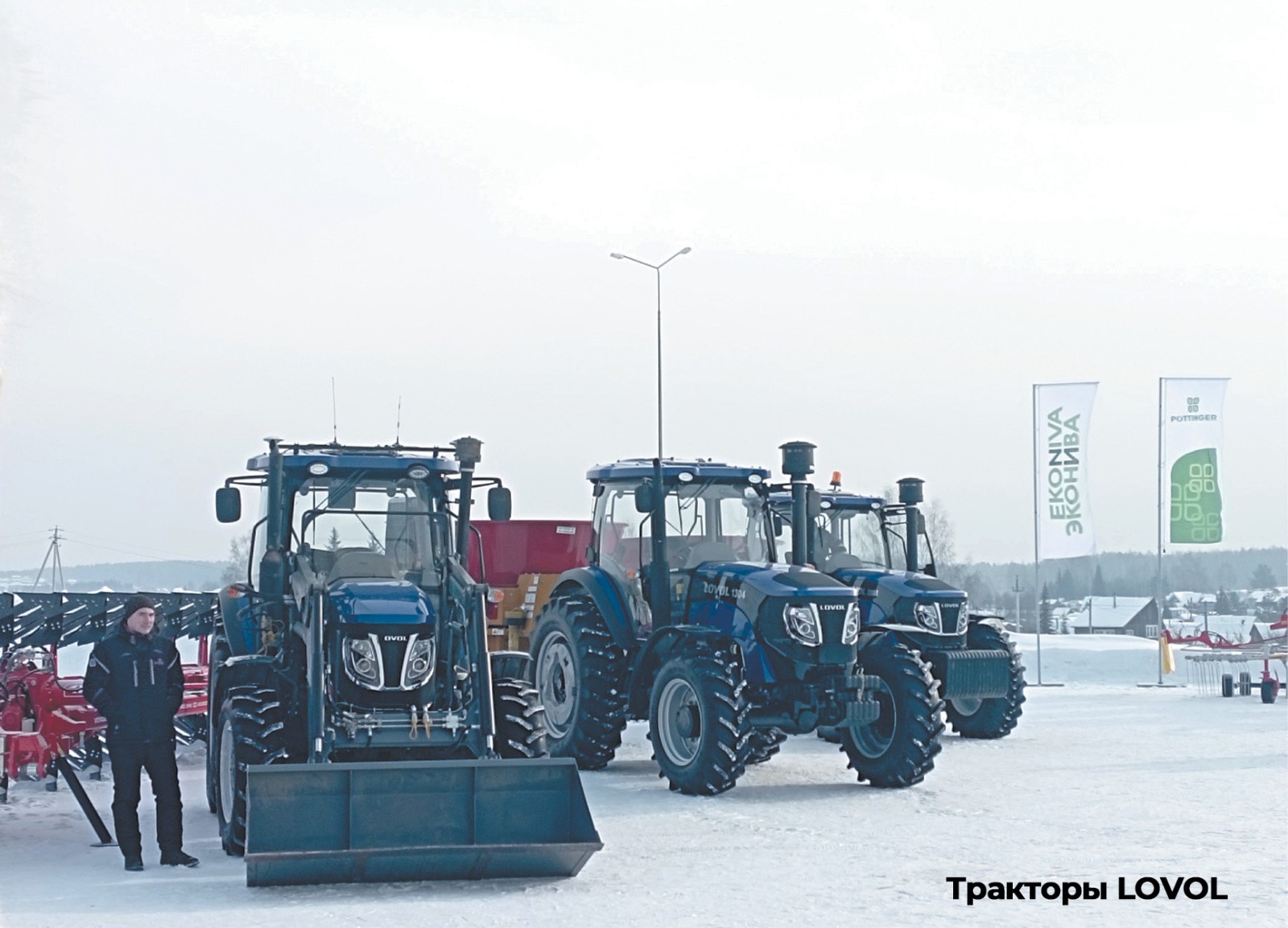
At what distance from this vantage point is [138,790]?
8.48m

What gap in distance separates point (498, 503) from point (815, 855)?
276cm

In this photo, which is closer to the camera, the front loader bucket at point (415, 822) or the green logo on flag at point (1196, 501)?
the front loader bucket at point (415, 822)

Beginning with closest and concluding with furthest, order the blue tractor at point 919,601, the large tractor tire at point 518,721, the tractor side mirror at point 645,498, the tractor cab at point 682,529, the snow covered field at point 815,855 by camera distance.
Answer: the snow covered field at point 815,855 → the large tractor tire at point 518,721 → the tractor side mirror at point 645,498 → the tractor cab at point 682,529 → the blue tractor at point 919,601

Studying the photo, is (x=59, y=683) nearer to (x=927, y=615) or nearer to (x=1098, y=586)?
(x=927, y=615)

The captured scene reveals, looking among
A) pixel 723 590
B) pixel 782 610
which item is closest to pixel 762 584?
pixel 782 610

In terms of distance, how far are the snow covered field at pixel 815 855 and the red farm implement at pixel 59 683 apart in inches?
15.0

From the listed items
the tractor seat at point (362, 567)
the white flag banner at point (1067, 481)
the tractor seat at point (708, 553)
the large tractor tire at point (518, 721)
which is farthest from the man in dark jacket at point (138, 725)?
the white flag banner at point (1067, 481)

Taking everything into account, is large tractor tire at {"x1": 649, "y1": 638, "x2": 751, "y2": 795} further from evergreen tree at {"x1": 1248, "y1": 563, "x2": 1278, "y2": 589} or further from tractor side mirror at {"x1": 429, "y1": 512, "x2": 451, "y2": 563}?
evergreen tree at {"x1": 1248, "y1": 563, "x2": 1278, "y2": 589}

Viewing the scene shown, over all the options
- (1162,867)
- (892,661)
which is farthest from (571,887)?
(892,661)

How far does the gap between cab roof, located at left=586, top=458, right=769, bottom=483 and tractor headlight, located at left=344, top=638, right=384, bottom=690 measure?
Result: 422 cm

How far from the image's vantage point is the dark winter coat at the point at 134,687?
332 inches

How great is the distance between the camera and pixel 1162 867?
28.1ft

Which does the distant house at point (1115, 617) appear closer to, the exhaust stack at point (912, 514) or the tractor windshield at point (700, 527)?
the exhaust stack at point (912, 514)

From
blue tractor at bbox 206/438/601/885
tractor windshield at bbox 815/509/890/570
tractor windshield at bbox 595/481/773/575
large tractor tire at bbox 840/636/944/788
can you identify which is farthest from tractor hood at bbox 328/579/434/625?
tractor windshield at bbox 815/509/890/570
